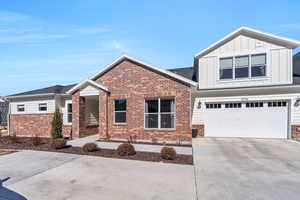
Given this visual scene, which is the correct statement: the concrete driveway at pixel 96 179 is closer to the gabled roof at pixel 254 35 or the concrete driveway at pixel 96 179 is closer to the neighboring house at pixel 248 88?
the neighboring house at pixel 248 88

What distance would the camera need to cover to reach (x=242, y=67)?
396 inches

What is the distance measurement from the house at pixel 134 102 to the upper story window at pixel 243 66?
3702 mm

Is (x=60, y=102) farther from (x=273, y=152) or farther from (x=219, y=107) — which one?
(x=273, y=152)

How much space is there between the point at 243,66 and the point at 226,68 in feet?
3.52

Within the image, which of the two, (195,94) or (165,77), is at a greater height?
(165,77)

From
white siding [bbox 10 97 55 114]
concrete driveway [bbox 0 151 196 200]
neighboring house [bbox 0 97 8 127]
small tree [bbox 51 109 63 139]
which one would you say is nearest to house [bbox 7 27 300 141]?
small tree [bbox 51 109 63 139]

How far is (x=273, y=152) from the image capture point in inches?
260

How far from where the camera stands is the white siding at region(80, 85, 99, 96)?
1009 cm

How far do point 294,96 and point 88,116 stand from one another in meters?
14.4

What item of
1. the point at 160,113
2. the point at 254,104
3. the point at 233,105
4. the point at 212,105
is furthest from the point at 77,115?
the point at 254,104

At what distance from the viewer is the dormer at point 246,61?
947 centimetres

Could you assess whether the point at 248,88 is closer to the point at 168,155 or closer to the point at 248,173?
the point at 248,173

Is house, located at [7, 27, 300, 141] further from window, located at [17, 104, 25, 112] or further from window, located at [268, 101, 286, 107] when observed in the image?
window, located at [17, 104, 25, 112]

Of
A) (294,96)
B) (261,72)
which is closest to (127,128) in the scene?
(261,72)
